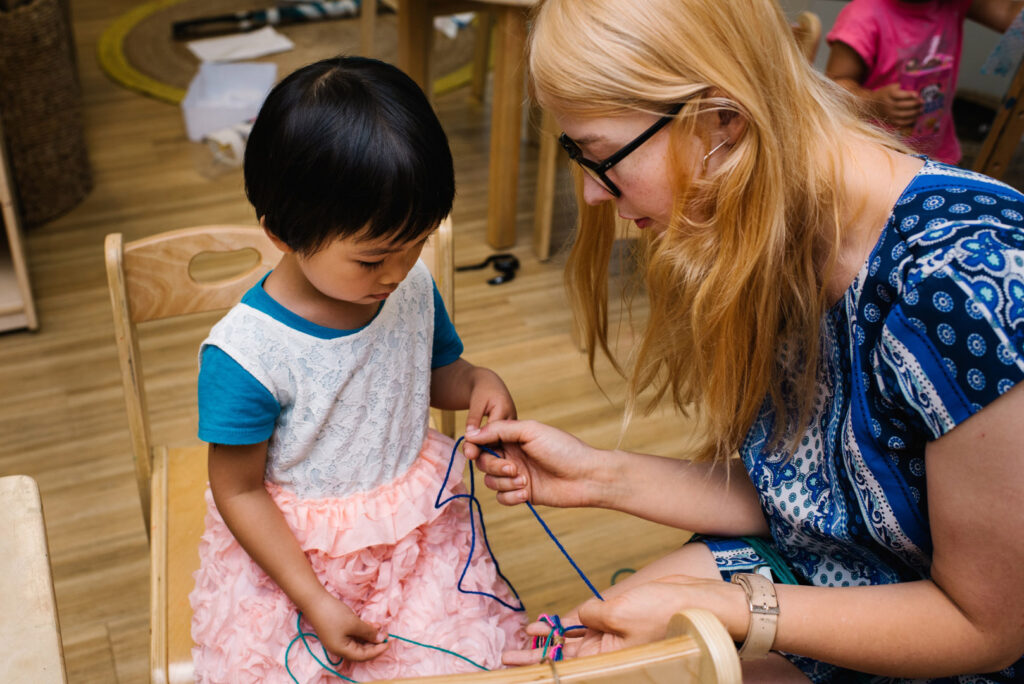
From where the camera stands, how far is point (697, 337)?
875 millimetres

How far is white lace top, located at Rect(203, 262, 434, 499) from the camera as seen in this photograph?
890 mm

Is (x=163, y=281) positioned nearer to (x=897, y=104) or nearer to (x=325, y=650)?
(x=325, y=650)

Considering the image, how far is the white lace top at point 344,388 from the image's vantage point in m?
0.89

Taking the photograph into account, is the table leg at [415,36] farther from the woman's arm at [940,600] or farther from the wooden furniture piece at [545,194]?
the woman's arm at [940,600]

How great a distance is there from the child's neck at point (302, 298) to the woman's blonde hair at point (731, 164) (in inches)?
11.7

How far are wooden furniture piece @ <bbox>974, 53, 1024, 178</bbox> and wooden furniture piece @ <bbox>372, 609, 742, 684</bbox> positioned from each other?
6.45 feet

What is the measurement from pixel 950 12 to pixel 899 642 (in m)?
1.56

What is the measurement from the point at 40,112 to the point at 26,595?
1896 millimetres

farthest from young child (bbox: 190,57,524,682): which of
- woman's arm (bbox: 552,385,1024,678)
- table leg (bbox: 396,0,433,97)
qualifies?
table leg (bbox: 396,0,433,97)

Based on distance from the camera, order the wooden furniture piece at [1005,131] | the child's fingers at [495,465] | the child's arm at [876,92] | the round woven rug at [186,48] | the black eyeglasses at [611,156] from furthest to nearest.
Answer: the round woven rug at [186,48] → the wooden furniture piece at [1005,131] → the child's arm at [876,92] → the child's fingers at [495,465] → the black eyeglasses at [611,156]

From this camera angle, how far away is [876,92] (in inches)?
73.9

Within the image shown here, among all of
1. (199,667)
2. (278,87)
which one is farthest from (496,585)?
(278,87)

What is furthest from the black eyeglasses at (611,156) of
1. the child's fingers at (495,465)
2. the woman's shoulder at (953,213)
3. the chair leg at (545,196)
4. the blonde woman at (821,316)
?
the chair leg at (545,196)

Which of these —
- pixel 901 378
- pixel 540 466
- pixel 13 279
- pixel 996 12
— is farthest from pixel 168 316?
pixel 996 12
